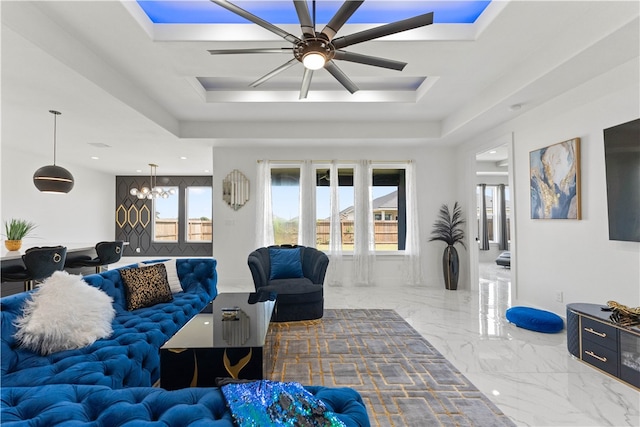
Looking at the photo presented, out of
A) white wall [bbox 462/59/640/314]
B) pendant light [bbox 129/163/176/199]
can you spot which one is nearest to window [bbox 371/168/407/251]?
white wall [bbox 462/59/640/314]

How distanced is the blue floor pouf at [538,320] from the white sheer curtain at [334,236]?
116 inches

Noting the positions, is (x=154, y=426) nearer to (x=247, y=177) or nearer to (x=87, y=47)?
(x=87, y=47)

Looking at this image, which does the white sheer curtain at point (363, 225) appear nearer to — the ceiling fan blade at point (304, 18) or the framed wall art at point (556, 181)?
the framed wall art at point (556, 181)

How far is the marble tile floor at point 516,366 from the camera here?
1987mm

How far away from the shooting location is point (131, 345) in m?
1.99

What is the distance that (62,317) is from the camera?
1911 millimetres

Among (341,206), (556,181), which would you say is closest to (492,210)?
(341,206)

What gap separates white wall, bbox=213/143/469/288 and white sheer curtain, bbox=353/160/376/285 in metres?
0.16

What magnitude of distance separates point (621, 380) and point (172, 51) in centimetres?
475

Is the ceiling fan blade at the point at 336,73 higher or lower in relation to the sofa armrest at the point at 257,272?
higher

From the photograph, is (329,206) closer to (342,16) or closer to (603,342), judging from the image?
(342,16)

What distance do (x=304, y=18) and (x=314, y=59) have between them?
1.00ft

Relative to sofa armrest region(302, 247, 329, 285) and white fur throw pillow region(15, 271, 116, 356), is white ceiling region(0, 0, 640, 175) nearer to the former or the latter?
white fur throw pillow region(15, 271, 116, 356)

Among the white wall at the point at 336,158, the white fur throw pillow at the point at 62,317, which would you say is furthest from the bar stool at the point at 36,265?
the white wall at the point at 336,158
